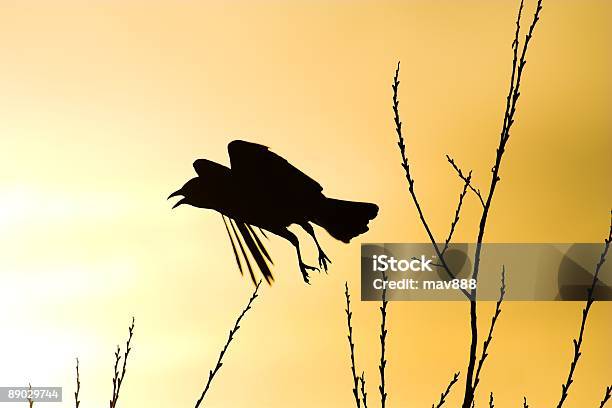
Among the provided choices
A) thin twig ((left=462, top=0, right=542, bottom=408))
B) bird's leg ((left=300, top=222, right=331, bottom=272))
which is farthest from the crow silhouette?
thin twig ((left=462, top=0, right=542, bottom=408))

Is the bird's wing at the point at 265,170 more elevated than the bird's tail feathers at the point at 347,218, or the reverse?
the bird's wing at the point at 265,170

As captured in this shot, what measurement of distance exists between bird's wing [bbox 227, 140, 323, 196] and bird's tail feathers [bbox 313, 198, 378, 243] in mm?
161

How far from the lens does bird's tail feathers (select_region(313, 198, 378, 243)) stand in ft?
10.9

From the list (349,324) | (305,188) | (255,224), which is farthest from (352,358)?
(305,188)

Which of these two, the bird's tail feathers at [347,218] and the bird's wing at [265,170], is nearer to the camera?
the bird's tail feathers at [347,218]

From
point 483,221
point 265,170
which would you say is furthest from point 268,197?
point 483,221

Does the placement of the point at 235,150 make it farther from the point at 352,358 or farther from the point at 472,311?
the point at 472,311

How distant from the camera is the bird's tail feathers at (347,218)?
10.9 feet

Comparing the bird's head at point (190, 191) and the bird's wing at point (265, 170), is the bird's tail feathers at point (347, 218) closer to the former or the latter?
the bird's wing at point (265, 170)

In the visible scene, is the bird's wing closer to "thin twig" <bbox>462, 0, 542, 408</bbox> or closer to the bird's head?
the bird's head

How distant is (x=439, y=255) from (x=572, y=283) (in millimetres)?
2576

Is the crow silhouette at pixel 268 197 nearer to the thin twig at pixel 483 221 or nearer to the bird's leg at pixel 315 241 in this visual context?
the bird's leg at pixel 315 241

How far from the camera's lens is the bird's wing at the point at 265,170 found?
11.3 feet

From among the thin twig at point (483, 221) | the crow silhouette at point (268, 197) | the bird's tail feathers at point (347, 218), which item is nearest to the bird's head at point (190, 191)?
the crow silhouette at point (268, 197)
